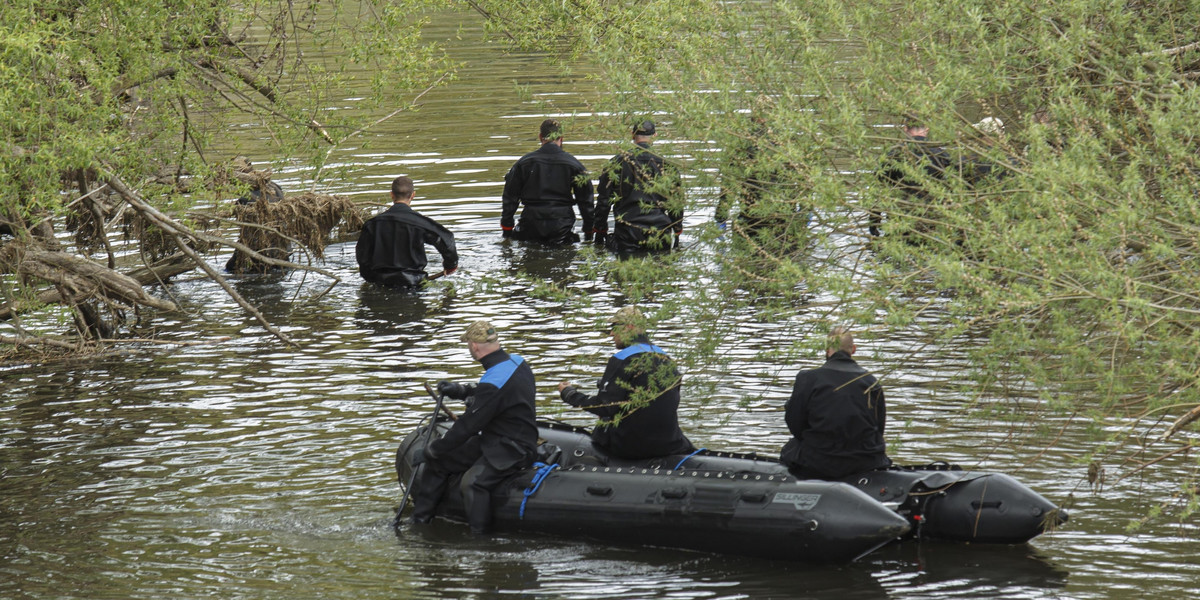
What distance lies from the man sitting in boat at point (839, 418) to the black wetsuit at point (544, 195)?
8330mm

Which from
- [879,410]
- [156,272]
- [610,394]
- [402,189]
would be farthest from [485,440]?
[402,189]

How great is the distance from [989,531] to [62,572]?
5565 mm

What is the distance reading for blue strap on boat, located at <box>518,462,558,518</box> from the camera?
8.46 metres

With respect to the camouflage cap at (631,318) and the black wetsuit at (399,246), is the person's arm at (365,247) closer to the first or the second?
the black wetsuit at (399,246)

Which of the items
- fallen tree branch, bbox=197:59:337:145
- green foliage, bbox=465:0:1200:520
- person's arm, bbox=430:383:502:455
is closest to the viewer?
green foliage, bbox=465:0:1200:520

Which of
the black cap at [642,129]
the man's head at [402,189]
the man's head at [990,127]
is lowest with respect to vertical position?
the man's head at [402,189]

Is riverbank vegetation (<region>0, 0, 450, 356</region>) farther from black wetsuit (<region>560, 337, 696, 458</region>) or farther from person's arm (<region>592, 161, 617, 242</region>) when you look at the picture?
Answer: black wetsuit (<region>560, 337, 696, 458</region>)

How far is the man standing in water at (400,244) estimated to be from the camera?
568 inches

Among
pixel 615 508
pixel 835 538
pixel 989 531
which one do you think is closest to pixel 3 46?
pixel 615 508

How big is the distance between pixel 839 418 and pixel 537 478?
6.58 feet

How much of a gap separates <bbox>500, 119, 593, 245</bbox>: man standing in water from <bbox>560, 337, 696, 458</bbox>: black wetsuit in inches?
288

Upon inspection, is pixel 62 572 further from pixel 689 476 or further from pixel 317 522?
pixel 689 476

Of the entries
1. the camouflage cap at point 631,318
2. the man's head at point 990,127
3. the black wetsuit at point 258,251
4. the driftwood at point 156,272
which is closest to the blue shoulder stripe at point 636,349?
the camouflage cap at point 631,318

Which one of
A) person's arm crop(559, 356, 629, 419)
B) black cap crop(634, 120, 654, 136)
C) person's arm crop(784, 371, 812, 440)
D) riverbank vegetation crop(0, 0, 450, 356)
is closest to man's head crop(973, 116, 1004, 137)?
person's arm crop(784, 371, 812, 440)
